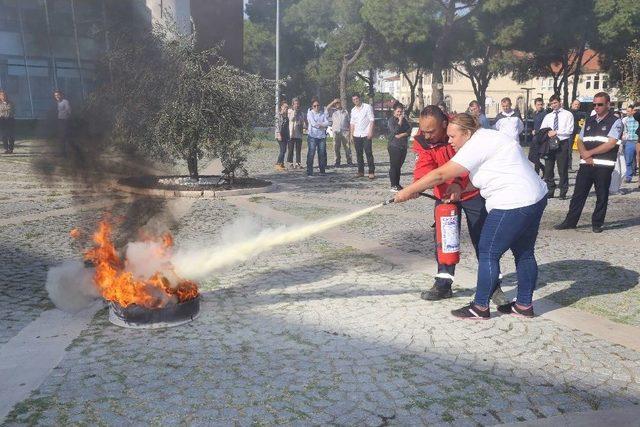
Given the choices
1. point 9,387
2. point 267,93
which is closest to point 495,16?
point 267,93

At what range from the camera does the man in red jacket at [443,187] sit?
4914mm

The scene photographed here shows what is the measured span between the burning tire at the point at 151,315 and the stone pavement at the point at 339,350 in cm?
8

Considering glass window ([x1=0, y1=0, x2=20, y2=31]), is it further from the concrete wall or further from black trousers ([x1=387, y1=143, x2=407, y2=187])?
black trousers ([x1=387, y1=143, x2=407, y2=187])

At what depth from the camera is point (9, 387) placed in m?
3.40

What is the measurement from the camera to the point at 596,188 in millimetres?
7863

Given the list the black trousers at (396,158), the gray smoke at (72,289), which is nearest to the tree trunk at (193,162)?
the black trousers at (396,158)

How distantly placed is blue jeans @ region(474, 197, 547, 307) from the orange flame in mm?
2226

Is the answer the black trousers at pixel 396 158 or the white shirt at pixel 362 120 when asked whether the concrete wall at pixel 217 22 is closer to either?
the white shirt at pixel 362 120

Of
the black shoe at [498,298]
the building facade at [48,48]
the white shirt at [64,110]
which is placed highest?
the building facade at [48,48]

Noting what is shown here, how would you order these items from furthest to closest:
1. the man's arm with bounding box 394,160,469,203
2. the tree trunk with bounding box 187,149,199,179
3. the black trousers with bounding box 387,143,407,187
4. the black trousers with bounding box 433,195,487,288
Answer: the black trousers with bounding box 387,143,407,187, the tree trunk with bounding box 187,149,199,179, the black trousers with bounding box 433,195,487,288, the man's arm with bounding box 394,160,469,203

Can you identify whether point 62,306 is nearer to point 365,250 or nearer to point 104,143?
point 104,143

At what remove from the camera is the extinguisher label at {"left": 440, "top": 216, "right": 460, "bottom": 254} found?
490 cm

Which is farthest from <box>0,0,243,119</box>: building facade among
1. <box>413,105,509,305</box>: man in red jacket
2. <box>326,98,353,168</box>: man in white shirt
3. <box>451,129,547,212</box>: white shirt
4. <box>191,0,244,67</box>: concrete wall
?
<box>326,98,353,168</box>: man in white shirt

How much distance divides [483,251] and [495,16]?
95.4 ft
